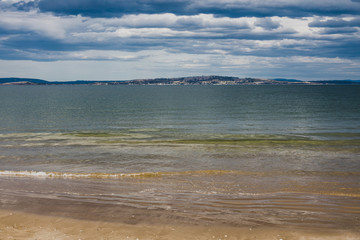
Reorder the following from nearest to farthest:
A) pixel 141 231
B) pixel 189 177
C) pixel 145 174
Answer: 1. pixel 141 231
2. pixel 189 177
3. pixel 145 174

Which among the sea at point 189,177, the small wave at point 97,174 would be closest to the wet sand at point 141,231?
the sea at point 189,177

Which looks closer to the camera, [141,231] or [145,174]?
[141,231]

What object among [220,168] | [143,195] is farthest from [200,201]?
[220,168]

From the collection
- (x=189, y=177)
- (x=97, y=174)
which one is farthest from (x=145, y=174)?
(x=97, y=174)

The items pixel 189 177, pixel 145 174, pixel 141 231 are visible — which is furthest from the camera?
pixel 145 174

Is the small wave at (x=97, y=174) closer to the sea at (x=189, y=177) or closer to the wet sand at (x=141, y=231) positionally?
the sea at (x=189, y=177)

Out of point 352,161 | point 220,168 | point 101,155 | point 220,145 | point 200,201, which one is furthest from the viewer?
point 220,145

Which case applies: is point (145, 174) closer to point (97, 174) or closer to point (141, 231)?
point (97, 174)

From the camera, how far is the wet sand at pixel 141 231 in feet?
38.9

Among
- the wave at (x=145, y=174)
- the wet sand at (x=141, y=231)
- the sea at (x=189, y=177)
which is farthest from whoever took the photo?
the wave at (x=145, y=174)

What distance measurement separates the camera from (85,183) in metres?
19.1

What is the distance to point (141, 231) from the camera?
40.4ft

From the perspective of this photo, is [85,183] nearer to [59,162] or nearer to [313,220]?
[59,162]

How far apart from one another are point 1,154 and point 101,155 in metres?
8.16
